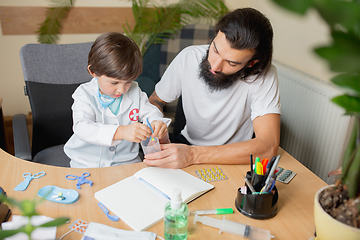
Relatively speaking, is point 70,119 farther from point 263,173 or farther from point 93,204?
point 263,173

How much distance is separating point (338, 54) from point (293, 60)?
1.96 m

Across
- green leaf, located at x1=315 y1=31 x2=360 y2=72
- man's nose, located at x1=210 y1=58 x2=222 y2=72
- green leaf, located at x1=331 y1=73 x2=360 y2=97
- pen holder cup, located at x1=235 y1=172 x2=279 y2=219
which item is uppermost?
green leaf, located at x1=315 y1=31 x2=360 y2=72

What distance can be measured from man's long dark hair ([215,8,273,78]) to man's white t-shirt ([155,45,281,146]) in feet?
0.54

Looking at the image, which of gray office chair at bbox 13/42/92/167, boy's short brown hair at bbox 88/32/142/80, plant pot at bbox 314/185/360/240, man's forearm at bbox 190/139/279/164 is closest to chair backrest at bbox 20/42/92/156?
gray office chair at bbox 13/42/92/167

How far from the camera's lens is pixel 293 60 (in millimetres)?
2115

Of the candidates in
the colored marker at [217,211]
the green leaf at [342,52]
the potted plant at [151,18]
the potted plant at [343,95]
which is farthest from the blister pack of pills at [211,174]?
the potted plant at [151,18]

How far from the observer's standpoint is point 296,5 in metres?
0.25

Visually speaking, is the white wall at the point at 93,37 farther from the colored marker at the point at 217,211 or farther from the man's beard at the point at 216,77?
the colored marker at the point at 217,211

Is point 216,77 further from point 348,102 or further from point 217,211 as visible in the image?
point 348,102

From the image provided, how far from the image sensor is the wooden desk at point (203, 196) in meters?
0.87

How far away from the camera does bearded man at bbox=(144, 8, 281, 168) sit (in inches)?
48.4

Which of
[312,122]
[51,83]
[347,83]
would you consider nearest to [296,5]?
[347,83]

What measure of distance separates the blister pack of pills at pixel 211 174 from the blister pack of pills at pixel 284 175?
0.67 ft

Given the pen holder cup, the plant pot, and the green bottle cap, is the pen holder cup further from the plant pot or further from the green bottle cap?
the plant pot
